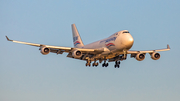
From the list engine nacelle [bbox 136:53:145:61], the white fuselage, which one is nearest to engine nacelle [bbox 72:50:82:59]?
the white fuselage

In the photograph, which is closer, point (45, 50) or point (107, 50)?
point (45, 50)

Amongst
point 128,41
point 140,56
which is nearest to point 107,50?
point 128,41

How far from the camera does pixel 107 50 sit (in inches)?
2418

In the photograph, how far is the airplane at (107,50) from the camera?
192ft

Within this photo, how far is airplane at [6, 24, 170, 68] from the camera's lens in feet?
192

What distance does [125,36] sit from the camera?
58750 millimetres

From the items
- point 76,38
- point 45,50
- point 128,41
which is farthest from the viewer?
point 76,38

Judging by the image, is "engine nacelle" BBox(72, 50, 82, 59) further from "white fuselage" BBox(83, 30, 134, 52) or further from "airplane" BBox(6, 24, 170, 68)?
"white fuselage" BBox(83, 30, 134, 52)

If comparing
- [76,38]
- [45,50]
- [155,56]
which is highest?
[76,38]

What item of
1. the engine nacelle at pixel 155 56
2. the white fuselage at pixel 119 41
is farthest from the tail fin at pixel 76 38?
the engine nacelle at pixel 155 56

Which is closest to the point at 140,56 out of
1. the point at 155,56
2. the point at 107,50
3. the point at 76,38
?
the point at 155,56

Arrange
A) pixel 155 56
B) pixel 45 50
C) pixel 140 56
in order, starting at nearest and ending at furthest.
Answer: pixel 45 50 < pixel 140 56 < pixel 155 56

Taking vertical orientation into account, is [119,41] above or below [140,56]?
above

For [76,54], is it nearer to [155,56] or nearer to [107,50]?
[107,50]
